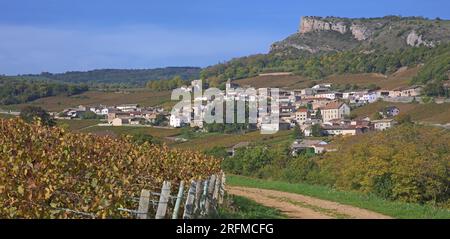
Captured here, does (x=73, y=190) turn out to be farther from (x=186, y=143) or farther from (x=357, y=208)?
(x=186, y=143)

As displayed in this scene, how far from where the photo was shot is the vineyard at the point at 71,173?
663 cm

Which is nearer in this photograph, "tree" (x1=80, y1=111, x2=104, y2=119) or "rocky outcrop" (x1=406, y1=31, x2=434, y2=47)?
"tree" (x1=80, y1=111, x2=104, y2=119)

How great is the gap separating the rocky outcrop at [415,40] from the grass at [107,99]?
7327cm

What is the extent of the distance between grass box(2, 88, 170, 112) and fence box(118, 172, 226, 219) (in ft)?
263

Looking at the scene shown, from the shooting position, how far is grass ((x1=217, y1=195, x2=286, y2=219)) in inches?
478

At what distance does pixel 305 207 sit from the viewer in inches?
599

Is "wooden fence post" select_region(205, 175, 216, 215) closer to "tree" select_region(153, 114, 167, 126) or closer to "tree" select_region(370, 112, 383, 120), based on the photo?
"tree" select_region(153, 114, 167, 126)

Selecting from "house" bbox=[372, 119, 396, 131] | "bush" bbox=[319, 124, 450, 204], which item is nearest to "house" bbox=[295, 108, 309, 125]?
"house" bbox=[372, 119, 396, 131]

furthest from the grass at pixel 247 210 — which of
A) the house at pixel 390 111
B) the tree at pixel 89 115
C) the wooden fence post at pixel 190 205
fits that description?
the house at pixel 390 111

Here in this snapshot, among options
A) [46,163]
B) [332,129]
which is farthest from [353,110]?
[46,163]

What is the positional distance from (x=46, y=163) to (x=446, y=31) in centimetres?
18325

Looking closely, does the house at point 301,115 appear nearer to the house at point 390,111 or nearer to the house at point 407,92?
the house at point 390,111
